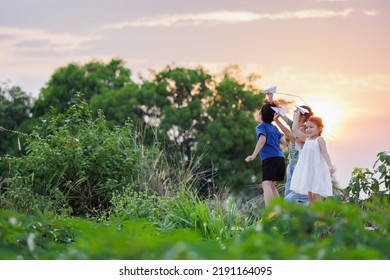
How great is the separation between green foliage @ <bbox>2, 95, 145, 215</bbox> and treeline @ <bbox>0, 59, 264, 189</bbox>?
58.2 feet

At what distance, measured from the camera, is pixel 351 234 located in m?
2.71

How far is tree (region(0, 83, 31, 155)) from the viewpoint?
30.9 meters

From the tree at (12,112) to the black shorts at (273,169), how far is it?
889 inches

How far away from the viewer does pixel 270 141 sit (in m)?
9.23

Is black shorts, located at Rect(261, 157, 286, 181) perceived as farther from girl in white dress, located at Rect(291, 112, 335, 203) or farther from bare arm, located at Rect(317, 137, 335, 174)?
bare arm, located at Rect(317, 137, 335, 174)

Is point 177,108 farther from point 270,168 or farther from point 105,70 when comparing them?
point 270,168

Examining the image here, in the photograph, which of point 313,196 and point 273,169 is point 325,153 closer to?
point 313,196

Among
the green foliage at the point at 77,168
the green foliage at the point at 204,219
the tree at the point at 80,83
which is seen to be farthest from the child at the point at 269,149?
the tree at the point at 80,83

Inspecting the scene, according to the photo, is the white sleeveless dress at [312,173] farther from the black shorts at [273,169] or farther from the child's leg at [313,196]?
the black shorts at [273,169]

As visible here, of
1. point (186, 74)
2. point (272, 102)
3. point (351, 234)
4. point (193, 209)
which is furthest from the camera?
point (186, 74)

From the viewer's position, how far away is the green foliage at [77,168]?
920cm
